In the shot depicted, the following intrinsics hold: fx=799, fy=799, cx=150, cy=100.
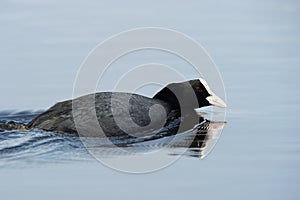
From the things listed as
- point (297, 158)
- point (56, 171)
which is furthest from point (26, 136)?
point (297, 158)

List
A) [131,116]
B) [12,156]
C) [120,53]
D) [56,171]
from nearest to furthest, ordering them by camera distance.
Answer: [56,171] < [12,156] < [131,116] < [120,53]

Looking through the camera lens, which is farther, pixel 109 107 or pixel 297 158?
pixel 109 107

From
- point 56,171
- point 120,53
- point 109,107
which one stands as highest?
point 120,53

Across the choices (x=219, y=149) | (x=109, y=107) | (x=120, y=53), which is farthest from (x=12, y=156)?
(x=120, y=53)

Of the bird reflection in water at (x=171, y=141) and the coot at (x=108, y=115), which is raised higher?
the coot at (x=108, y=115)

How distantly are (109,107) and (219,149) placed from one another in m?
1.46

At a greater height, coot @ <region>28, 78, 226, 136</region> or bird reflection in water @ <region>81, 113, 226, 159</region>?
coot @ <region>28, 78, 226, 136</region>

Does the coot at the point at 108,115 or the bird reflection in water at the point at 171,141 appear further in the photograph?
the coot at the point at 108,115

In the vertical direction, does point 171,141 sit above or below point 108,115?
below

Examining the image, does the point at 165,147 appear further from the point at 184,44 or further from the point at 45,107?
the point at 184,44

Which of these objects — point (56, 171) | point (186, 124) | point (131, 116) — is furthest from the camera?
point (186, 124)

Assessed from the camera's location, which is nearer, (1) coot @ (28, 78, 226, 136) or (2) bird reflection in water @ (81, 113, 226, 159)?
(2) bird reflection in water @ (81, 113, 226, 159)

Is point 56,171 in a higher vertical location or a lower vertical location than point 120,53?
lower

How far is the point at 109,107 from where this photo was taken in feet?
31.3
